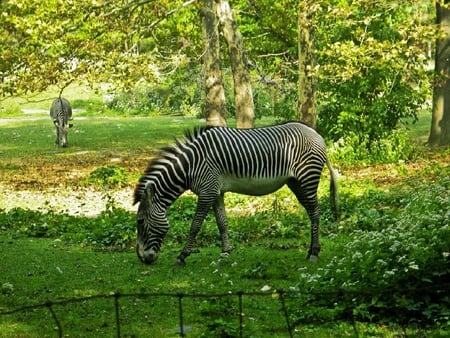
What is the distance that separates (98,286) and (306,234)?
15.5 feet

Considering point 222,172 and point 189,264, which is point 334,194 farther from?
point 189,264

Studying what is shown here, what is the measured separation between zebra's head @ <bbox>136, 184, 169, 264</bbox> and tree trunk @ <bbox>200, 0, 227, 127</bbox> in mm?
12981

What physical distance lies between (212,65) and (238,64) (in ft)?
2.79

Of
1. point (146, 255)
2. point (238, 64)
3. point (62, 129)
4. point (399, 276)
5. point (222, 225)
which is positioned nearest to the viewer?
point (399, 276)

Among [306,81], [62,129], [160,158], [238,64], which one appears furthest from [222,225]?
[62,129]

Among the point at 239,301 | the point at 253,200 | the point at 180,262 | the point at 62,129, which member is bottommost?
the point at 253,200

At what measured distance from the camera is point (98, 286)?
10914mm

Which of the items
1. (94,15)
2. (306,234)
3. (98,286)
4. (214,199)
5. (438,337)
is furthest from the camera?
(94,15)

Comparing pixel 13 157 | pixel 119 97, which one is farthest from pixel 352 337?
pixel 119 97

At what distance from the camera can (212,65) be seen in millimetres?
25516

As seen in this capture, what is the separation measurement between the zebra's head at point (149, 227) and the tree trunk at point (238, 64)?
13.2 metres

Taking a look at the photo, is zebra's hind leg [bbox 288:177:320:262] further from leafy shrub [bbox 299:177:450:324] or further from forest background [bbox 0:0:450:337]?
leafy shrub [bbox 299:177:450:324]

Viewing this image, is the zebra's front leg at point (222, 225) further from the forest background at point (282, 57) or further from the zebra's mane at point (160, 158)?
the forest background at point (282, 57)

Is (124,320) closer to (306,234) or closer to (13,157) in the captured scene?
(306,234)
